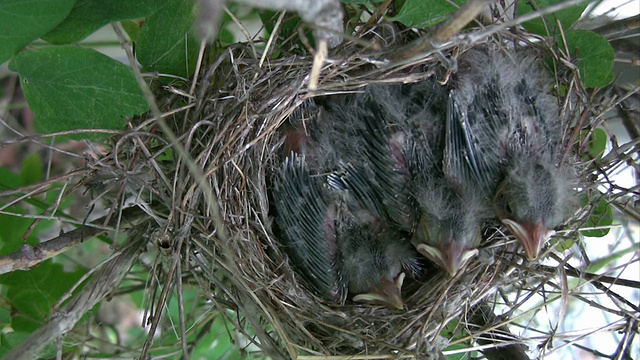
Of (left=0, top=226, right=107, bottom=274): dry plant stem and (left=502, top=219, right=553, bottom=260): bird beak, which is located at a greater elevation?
(left=0, top=226, right=107, bottom=274): dry plant stem

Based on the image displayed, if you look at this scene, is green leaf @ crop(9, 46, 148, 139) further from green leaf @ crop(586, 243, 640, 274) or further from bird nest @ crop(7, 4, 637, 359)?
green leaf @ crop(586, 243, 640, 274)

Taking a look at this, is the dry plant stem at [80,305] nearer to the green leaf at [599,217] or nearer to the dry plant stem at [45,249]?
the dry plant stem at [45,249]

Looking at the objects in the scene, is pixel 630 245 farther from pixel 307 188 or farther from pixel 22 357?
pixel 22 357

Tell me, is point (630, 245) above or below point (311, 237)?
below

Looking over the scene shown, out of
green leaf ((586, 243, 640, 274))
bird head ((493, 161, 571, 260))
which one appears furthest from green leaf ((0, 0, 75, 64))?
green leaf ((586, 243, 640, 274))

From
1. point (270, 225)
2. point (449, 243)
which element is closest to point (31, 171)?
point (270, 225)

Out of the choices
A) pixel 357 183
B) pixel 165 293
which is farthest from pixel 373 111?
pixel 165 293
